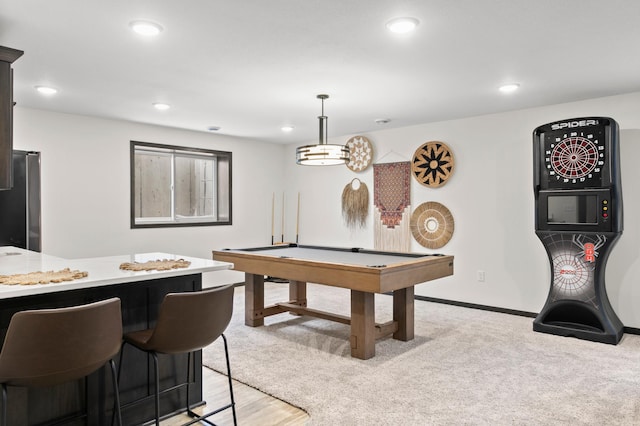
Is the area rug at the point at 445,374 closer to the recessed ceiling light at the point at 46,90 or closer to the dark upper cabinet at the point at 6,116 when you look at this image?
the dark upper cabinet at the point at 6,116

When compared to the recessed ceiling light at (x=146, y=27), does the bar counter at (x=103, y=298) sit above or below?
below

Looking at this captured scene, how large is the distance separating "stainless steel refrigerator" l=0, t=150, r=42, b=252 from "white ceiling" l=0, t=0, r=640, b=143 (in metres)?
0.63

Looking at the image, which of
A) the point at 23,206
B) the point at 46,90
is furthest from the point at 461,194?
the point at 23,206

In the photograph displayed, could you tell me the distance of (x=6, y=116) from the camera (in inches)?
102

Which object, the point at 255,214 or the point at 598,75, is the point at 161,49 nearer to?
the point at 598,75

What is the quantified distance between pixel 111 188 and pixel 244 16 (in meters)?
3.59

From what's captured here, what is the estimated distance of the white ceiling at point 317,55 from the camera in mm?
2408

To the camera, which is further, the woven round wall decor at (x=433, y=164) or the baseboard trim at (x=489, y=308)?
the woven round wall decor at (x=433, y=164)

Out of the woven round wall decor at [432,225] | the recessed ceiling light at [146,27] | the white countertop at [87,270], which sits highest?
the recessed ceiling light at [146,27]

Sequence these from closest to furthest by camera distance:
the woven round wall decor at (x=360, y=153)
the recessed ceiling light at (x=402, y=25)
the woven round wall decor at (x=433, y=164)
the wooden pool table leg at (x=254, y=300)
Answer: the recessed ceiling light at (x=402, y=25), the wooden pool table leg at (x=254, y=300), the woven round wall decor at (x=433, y=164), the woven round wall decor at (x=360, y=153)

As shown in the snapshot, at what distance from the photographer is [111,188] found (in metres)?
5.30

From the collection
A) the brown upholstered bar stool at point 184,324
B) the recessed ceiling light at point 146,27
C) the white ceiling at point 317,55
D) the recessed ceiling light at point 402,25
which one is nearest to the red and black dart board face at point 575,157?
the white ceiling at point 317,55

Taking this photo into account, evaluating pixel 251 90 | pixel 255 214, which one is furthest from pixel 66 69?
pixel 255 214

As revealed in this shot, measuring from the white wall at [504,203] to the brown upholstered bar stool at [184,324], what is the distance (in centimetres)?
379
